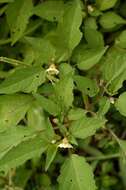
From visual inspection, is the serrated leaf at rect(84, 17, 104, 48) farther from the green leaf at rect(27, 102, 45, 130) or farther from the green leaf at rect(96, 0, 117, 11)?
the green leaf at rect(27, 102, 45, 130)

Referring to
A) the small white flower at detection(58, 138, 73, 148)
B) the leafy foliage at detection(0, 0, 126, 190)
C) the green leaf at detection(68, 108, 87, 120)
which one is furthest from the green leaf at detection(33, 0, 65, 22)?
the small white flower at detection(58, 138, 73, 148)

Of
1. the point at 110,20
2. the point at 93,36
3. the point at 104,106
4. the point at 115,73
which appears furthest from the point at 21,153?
the point at 110,20

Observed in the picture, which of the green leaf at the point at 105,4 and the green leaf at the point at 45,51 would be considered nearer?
the green leaf at the point at 45,51

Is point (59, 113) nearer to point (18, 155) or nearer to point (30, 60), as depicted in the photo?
point (18, 155)

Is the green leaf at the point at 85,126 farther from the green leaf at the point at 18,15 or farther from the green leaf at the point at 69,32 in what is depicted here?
the green leaf at the point at 18,15

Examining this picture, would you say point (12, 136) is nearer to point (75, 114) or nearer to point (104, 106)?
point (75, 114)

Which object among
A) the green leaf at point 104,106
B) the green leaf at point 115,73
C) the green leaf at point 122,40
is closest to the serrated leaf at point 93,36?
the green leaf at point 122,40

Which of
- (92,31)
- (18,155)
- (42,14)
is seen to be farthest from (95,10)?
(18,155)
